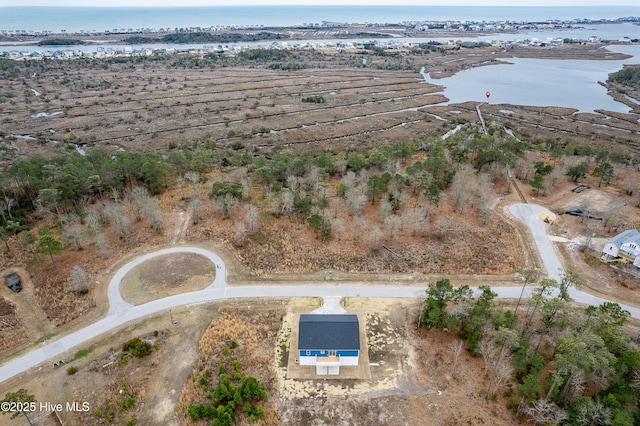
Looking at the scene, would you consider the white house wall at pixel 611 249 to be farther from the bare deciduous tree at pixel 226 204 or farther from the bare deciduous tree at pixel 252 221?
the bare deciduous tree at pixel 226 204

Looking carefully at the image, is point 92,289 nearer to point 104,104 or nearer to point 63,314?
point 63,314

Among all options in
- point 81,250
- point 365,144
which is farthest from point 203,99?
point 81,250

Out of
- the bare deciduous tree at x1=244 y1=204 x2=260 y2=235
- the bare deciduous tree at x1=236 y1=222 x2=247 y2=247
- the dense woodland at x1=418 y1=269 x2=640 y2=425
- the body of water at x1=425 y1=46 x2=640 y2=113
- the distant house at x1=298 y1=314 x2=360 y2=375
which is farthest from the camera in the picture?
the body of water at x1=425 y1=46 x2=640 y2=113

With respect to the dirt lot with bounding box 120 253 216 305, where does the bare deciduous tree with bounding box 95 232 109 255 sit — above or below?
above

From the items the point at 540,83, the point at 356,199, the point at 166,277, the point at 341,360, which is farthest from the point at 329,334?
the point at 540,83

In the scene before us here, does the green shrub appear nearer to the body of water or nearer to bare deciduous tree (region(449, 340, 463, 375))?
bare deciduous tree (region(449, 340, 463, 375))

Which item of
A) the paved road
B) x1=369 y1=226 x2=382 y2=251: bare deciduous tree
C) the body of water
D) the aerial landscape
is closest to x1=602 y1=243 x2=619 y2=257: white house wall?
the aerial landscape
